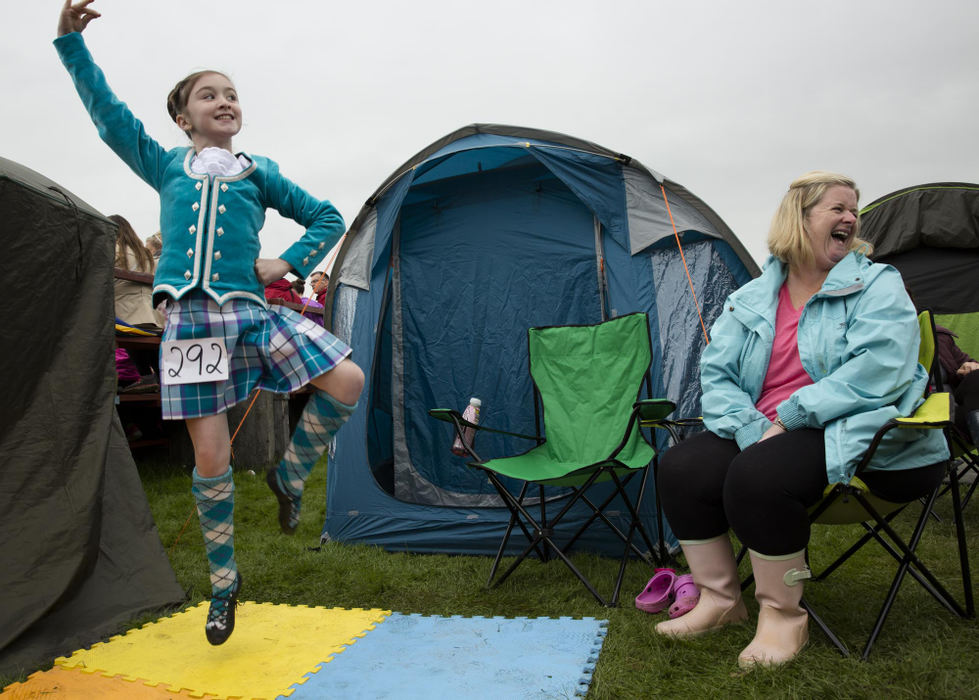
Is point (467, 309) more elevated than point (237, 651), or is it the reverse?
point (467, 309)

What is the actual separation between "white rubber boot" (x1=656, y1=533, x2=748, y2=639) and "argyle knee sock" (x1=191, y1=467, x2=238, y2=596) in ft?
3.77

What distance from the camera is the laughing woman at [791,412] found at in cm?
163

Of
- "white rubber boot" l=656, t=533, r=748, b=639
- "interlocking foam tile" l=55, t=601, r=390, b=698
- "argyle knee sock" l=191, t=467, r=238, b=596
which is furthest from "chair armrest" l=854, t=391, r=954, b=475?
"argyle knee sock" l=191, t=467, r=238, b=596

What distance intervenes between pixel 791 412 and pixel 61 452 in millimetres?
2059

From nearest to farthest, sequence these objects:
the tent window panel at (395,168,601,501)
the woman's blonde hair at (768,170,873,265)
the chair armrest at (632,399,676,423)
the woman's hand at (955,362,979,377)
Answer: the woman's blonde hair at (768,170,873,265) < the chair armrest at (632,399,676,423) < the woman's hand at (955,362,979,377) < the tent window panel at (395,168,601,501)

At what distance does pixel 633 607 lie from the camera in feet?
7.09

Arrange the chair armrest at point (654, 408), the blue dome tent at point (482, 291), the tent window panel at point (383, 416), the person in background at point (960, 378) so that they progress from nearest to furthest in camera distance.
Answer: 1. the chair armrest at point (654, 408)
2. the person in background at point (960, 378)
3. the blue dome tent at point (482, 291)
4. the tent window panel at point (383, 416)

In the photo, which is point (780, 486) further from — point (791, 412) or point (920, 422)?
point (920, 422)

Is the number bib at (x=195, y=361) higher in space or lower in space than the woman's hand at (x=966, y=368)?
higher

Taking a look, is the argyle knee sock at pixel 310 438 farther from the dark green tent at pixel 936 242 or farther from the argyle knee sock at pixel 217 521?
the dark green tent at pixel 936 242

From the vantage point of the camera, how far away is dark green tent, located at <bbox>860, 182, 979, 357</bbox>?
13.2 ft

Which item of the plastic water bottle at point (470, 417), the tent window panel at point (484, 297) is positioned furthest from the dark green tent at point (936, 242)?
the plastic water bottle at point (470, 417)

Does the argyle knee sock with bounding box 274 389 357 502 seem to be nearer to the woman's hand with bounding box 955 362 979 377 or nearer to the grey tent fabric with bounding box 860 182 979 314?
the woman's hand with bounding box 955 362 979 377

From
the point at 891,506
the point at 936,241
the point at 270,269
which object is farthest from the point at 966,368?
the point at 270,269
